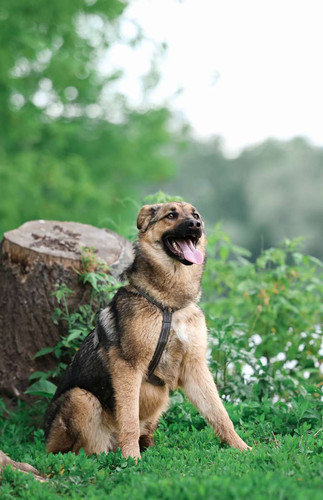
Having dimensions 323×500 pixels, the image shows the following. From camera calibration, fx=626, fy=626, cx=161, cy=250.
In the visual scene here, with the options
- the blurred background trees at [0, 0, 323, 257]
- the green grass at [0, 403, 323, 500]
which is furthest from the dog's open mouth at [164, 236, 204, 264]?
the blurred background trees at [0, 0, 323, 257]

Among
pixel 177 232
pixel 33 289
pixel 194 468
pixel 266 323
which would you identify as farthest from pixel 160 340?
pixel 266 323

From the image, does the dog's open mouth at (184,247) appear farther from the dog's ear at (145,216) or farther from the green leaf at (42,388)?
the green leaf at (42,388)

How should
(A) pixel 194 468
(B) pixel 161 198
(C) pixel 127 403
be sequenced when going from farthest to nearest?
1. (B) pixel 161 198
2. (C) pixel 127 403
3. (A) pixel 194 468

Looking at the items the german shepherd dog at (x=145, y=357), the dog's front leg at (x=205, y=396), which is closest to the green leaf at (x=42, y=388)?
the german shepherd dog at (x=145, y=357)

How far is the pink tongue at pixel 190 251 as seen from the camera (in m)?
5.02

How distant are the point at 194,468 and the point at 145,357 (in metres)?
0.98

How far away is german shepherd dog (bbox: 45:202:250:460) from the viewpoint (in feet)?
16.0

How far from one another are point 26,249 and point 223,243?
2.35m

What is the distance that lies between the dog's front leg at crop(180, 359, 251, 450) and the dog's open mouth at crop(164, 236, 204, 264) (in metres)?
0.85

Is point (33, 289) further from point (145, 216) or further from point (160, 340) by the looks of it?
point (160, 340)

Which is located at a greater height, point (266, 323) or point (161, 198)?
point (161, 198)

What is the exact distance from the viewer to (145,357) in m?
4.88

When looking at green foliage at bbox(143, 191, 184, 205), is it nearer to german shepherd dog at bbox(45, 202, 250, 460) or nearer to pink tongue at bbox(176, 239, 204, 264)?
german shepherd dog at bbox(45, 202, 250, 460)

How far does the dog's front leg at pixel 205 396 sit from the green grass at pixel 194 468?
181 millimetres
